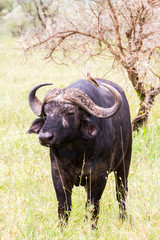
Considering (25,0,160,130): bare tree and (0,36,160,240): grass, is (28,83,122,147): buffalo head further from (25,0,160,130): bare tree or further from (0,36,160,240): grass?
(25,0,160,130): bare tree

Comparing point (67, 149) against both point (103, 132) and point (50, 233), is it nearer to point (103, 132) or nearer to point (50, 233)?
point (103, 132)

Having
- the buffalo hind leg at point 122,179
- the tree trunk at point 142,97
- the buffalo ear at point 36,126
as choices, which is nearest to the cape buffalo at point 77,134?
the buffalo ear at point 36,126

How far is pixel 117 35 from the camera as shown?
20.4 ft

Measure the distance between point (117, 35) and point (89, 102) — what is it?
10.3 feet

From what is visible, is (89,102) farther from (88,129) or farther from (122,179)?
(122,179)

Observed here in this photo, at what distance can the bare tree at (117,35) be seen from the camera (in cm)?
604

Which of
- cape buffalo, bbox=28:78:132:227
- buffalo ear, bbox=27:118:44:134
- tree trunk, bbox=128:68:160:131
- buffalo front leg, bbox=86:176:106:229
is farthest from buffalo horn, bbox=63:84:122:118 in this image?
tree trunk, bbox=128:68:160:131

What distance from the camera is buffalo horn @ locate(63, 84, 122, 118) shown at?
3.29 m

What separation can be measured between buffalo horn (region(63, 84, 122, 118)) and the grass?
918mm

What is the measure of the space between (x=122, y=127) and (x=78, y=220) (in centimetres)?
117

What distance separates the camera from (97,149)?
11.7 feet

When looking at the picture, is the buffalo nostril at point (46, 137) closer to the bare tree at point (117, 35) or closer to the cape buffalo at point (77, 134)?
the cape buffalo at point (77, 134)

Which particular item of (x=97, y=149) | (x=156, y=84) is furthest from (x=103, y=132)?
(x=156, y=84)

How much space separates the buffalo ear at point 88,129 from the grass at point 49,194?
2.55ft
